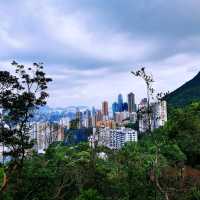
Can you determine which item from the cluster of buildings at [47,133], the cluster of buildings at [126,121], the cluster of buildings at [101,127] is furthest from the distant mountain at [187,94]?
the cluster of buildings at [47,133]

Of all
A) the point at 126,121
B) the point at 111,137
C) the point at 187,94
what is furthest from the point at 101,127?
the point at 187,94

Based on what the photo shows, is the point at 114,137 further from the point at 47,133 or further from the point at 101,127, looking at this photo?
the point at 47,133

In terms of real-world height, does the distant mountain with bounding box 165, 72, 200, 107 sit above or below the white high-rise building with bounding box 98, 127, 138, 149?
above

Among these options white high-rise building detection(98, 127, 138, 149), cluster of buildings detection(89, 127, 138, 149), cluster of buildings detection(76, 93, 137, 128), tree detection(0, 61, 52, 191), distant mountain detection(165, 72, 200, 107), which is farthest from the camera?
distant mountain detection(165, 72, 200, 107)

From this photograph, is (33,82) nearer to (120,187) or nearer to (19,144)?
(19,144)

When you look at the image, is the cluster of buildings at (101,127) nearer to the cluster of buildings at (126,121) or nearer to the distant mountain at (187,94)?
the cluster of buildings at (126,121)

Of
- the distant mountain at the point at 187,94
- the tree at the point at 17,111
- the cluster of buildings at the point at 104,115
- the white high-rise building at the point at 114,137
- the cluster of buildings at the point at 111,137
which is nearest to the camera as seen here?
the tree at the point at 17,111

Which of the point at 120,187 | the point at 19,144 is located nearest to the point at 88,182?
the point at 120,187

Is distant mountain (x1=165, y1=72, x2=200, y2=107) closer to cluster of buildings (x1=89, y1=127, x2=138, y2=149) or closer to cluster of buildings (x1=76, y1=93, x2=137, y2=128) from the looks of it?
cluster of buildings (x1=76, y1=93, x2=137, y2=128)

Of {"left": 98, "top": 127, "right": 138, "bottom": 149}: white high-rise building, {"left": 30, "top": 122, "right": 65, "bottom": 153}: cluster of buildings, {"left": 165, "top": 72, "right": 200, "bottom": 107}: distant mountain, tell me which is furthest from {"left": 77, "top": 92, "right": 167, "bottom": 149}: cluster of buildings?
{"left": 165, "top": 72, "right": 200, "bottom": 107}: distant mountain
